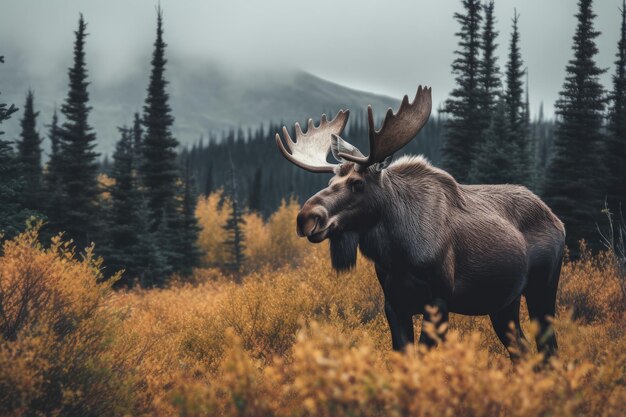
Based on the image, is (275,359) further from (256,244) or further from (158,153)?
(256,244)

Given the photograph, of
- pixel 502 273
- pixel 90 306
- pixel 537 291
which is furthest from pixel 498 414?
pixel 90 306

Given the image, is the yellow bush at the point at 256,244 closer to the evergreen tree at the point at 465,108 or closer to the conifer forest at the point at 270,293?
the conifer forest at the point at 270,293

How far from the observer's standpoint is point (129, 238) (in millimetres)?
25344

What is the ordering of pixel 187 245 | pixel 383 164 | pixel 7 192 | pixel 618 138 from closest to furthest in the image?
1. pixel 383 164
2. pixel 7 192
3. pixel 618 138
4. pixel 187 245

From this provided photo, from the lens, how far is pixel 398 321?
12.9 feet

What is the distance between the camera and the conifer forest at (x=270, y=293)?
233cm

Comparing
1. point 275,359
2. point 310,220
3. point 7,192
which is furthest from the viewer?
point 7,192

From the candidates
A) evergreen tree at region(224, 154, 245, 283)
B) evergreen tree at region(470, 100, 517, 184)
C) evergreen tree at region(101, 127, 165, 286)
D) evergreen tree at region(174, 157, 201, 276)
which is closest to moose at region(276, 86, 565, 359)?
evergreen tree at region(470, 100, 517, 184)

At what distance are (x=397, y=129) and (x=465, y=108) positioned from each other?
26164 mm

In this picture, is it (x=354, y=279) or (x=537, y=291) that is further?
(x=354, y=279)

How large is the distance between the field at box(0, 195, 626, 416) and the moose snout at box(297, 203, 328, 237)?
0.71m

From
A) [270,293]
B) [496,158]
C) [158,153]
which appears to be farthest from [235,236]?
[270,293]

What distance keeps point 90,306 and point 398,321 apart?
2804 millimetres

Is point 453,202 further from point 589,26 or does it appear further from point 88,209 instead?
point 589,26
